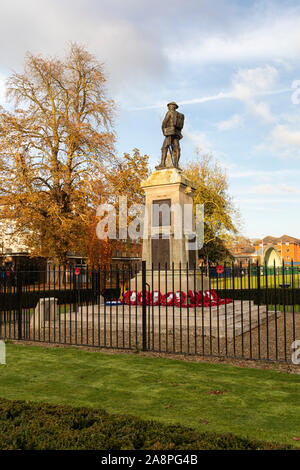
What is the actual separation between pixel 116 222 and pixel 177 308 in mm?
16442

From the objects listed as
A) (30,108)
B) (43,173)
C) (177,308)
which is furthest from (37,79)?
(177,308)

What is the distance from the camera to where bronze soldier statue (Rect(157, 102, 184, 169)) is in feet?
47.4

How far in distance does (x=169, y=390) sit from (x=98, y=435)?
2500mm

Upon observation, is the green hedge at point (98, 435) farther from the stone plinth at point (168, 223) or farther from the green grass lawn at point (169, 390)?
the stone plinth at point (168, 223)

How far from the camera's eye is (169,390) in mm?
5957

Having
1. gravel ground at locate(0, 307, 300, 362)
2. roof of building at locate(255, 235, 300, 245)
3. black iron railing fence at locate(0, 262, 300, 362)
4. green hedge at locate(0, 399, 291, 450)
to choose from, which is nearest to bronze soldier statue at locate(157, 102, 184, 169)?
black iron railing fence at locate(0, 262, 300, 362)

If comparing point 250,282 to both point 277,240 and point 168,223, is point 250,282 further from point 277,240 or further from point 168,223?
point 277,240

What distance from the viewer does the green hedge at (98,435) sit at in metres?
3.48

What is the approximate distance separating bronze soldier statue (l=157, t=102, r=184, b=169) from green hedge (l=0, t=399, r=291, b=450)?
37.5 feet

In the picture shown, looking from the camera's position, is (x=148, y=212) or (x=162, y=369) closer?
(x=162, y=369)

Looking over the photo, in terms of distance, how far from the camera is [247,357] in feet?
25.7

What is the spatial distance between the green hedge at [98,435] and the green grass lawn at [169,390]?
759mm

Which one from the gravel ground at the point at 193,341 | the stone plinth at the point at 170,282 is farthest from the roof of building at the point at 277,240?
the gravel ground at the point at 193,341
